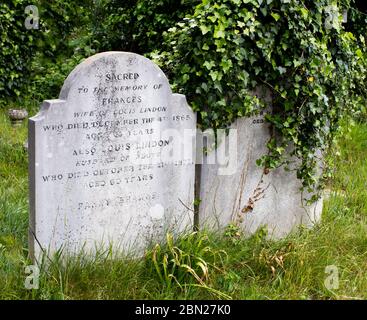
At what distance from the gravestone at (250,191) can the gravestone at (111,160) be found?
0.64 ft

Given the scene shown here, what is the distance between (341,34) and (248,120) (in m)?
1.01

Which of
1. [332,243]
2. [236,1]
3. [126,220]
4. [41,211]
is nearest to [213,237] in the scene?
[126,220]

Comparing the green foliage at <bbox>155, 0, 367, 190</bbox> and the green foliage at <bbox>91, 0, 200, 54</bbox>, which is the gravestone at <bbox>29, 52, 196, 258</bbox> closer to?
the green foliage at <bbox>155, 0, 367, 190</bbox>

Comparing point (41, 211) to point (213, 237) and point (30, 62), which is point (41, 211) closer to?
point (213, 237)

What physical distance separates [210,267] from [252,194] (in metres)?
0.85

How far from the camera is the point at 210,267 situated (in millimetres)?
4262

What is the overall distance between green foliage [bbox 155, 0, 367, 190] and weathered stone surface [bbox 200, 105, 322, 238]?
→ 103 mm

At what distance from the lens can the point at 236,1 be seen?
4473mm

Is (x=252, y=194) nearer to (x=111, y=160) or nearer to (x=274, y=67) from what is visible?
(x=274, y=67)

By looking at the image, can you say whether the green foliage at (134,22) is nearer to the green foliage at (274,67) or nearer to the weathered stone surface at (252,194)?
the green foliage at (274,67)

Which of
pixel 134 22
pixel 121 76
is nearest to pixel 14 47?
pixel 134 22

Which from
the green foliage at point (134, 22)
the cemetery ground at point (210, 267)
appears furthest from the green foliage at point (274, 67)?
the green foliage at point (134, 22)

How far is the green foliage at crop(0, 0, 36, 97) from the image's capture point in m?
7.99

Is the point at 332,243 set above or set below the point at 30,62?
below
